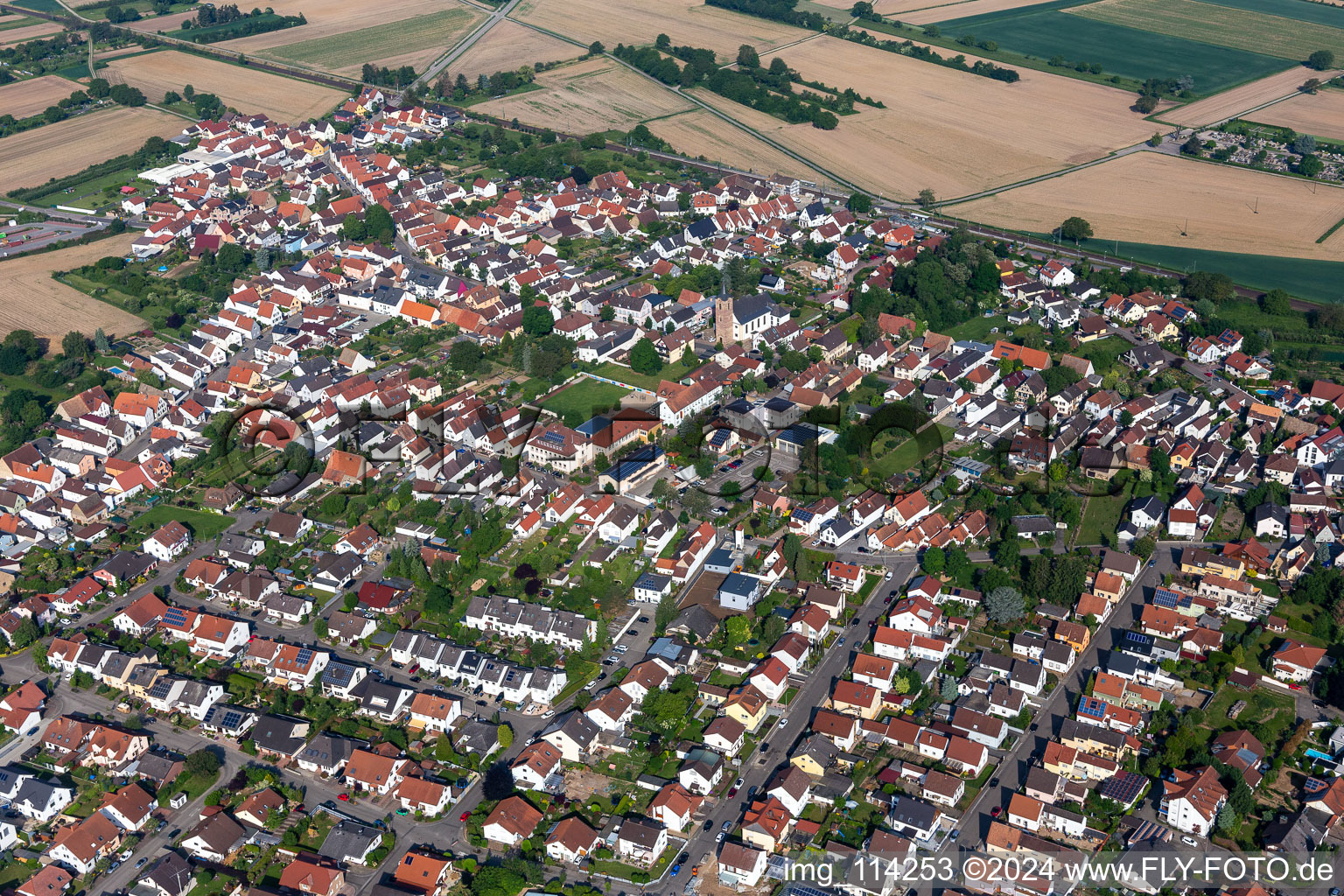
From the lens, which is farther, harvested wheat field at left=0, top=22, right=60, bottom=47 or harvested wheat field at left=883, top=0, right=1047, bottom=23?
harvested wheat field at left=883, top=0, right=1047, bottom=23

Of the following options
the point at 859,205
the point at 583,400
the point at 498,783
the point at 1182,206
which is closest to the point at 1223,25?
the point at 1182,206

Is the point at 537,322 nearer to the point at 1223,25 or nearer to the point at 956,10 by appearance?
the point at 956,10

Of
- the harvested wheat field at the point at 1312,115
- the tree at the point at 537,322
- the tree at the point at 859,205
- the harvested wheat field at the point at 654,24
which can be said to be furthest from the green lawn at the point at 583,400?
the harvested wheat field at the point at 1312,115

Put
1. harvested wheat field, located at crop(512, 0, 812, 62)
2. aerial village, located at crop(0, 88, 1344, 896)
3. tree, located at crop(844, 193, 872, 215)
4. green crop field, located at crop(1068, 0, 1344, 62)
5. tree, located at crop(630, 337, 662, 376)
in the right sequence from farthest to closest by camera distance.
Answer: harvested wheat field, located at crop(512, 0, 812, 62), green crop field, located at crop(1068, 0, 1344, 62), tree, located at crop(844, 193, 872, 215), tree, located at crop(630, 337, 662, 376), aerial village, located at crop(0, 88, 1344, 896)

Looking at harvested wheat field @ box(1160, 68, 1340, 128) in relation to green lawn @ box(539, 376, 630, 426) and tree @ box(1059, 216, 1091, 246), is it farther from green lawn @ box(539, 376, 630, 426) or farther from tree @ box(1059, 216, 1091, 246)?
green lawn @ box(539, 376, 630, 426)

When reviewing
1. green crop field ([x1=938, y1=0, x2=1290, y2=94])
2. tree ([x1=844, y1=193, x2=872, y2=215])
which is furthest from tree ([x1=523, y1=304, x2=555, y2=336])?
green crop field ([x1=938, y1=0, x2=1290, y2=94])

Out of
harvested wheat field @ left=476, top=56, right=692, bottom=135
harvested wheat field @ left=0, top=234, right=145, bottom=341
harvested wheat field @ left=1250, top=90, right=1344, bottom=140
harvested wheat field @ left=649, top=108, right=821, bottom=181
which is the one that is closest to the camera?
harvested wheat field @ left=0, top=234, right=145, bottom=341

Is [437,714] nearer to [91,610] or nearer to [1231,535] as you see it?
[91,610]
